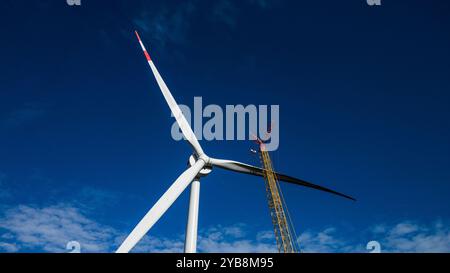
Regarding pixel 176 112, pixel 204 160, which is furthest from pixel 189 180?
pixel 176 112

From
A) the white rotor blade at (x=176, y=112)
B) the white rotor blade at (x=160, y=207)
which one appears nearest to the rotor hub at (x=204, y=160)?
the white rotor blade at (x=160, y=207)

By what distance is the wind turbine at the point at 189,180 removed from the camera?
92.6 feet

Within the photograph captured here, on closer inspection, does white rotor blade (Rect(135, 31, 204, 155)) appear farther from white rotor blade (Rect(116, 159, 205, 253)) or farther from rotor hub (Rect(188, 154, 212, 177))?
white rotor blade (Rect(116, 159, 205, 253))

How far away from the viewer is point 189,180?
32.4 m

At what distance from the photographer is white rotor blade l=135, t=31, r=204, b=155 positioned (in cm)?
3441

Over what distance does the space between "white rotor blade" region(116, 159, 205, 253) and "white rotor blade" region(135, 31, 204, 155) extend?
170 cm

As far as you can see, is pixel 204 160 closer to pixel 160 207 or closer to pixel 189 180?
pixel 189 180

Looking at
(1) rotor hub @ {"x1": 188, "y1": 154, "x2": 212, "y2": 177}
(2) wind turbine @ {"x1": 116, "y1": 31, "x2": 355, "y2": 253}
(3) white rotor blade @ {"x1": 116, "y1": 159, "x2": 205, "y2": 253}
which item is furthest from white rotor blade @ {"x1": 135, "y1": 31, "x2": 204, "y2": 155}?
(3) white rotor blade @ {"x1": 116, "y1": 159, "x2": 205, "y2": 253}
